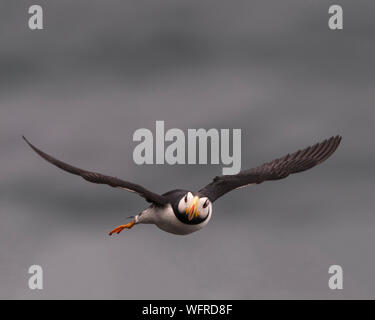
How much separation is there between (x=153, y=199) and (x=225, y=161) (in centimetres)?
637

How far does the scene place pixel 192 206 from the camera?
111 feet

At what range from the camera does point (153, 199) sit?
33875mm

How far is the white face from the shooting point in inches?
1336

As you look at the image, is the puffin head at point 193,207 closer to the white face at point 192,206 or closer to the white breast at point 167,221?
the white face at point 192,206

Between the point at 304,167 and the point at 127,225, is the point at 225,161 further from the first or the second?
the point at 127,225

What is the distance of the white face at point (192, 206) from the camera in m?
33.9

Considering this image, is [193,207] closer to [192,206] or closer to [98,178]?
[192,206]

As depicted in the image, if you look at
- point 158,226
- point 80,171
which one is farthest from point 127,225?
point 80,171

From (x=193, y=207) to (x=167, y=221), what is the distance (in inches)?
44.0

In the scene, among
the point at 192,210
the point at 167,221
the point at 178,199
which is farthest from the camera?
the point at 167,221

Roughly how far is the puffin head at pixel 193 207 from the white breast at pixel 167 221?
34cm

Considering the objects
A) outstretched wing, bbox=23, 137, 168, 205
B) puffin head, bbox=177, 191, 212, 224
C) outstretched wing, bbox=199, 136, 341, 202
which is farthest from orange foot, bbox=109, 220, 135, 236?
outstretched wing, bbox=199, 136, 341, 202

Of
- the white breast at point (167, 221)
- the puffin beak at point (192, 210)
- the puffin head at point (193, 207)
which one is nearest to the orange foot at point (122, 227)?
the white breast at point (167, 221)

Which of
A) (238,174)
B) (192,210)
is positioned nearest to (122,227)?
(192,210)
